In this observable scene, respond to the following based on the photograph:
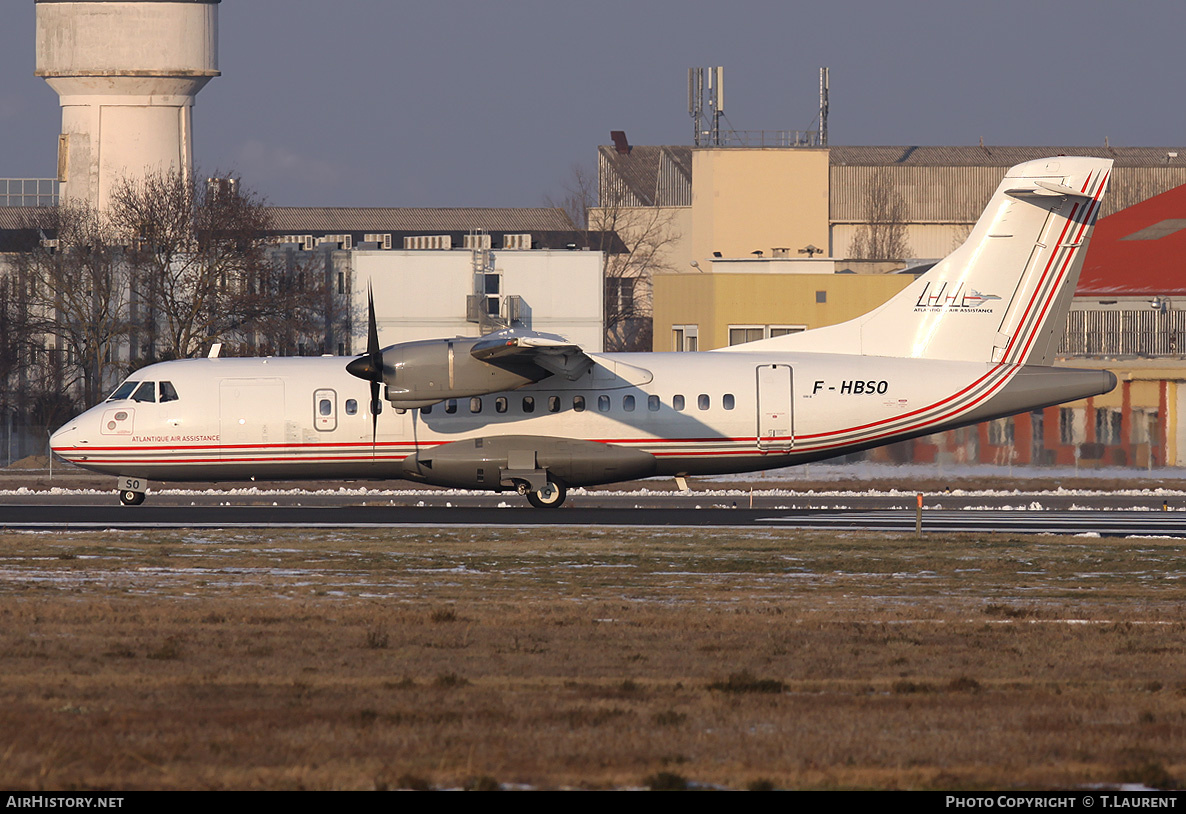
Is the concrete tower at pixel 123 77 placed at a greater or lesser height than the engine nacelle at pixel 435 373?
greater

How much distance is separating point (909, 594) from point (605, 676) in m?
7.04

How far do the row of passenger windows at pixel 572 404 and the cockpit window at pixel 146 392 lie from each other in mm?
5612

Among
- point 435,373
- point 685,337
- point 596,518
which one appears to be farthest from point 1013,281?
point 685,337

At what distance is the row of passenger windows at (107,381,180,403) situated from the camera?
3041 cm

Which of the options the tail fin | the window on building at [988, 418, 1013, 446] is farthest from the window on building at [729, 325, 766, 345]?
the tail fin

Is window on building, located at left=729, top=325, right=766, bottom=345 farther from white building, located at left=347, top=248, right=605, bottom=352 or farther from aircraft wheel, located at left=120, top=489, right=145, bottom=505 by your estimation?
aircraft wheel, located at left=120, top=489, right=145, bottom=505

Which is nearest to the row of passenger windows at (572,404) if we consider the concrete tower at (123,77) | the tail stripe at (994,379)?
the tail stripe at (994,379)

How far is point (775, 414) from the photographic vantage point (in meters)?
29.6

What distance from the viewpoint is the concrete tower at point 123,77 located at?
70250 millimetres

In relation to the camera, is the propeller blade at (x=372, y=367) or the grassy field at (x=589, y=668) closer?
the grassy field at (x=589, y=668)

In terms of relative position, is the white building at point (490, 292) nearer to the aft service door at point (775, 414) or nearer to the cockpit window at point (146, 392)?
the cockpit window at point (146, 392)

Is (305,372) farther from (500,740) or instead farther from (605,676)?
(500,740)

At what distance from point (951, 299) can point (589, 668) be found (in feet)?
64.2

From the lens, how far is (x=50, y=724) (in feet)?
32.7
